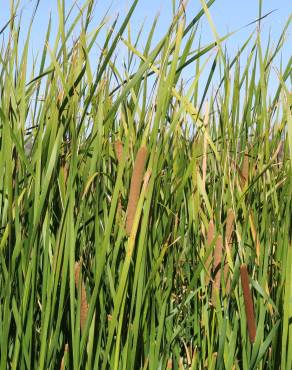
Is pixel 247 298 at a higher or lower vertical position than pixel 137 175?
lower

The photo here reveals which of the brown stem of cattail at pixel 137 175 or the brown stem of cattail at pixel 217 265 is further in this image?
the brown stem of cattail at pixel 217 265

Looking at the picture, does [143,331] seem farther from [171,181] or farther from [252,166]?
[252,166]

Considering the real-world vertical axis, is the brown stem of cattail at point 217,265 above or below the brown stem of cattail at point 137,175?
below

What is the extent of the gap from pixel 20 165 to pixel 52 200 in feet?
0.33

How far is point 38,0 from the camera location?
4.24 ft

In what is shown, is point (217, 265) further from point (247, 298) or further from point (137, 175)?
point (137, 175)

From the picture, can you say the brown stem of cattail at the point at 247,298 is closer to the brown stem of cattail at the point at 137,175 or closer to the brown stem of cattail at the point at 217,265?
the brown stem of cattail at the point at 217,265

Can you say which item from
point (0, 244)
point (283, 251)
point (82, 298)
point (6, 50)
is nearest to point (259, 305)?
point (283, 251)

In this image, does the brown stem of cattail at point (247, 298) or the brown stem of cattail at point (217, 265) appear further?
the brown stem of cattail at point (217, 265)

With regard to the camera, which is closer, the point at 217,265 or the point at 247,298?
the point at 247,298

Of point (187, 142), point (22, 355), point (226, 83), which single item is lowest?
point (22, 355)

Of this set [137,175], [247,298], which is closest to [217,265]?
[247,298]

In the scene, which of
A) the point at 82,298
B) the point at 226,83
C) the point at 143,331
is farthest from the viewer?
the point at 226,83

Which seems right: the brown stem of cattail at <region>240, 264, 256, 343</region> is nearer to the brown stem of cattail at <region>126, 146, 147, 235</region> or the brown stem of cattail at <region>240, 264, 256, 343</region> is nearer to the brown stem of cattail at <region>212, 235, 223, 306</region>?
the brown stem of cattail at <region>212, 235, 223, 306</region>
